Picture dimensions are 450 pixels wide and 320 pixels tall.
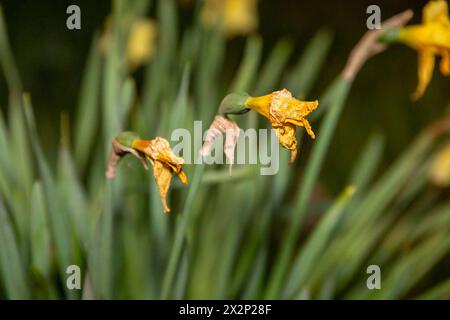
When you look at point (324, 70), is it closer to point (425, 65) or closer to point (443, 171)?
point (443, 171)

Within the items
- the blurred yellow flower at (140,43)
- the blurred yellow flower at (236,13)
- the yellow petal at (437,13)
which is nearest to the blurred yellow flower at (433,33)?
the yellow petal at (437,13)

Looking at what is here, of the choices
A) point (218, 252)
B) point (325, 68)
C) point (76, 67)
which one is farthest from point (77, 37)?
point (218, 252)

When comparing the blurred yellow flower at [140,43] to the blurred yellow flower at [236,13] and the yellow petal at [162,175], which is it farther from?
the yellow petal at [162,175]

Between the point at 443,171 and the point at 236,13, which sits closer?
the point at 443,171

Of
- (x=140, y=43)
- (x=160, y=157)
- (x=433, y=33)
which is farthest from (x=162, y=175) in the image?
(x=140, y=43)

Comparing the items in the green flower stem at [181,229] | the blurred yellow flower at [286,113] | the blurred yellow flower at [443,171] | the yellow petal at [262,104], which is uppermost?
the blurred yellow flower at [443,171]

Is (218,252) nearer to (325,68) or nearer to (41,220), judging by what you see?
(41,220)

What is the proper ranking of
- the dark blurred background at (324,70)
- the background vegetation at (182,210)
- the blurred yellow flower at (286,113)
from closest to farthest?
the blurred yellow flower at (286,113), the background vegetation at (182,210), the dark blurred background at (324,70)

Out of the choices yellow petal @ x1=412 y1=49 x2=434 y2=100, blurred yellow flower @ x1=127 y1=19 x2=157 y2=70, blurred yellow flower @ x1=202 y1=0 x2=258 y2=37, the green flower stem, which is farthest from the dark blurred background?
the green flower stem

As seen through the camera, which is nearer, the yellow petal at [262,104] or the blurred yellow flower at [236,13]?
the yellow petal at [262,104]
